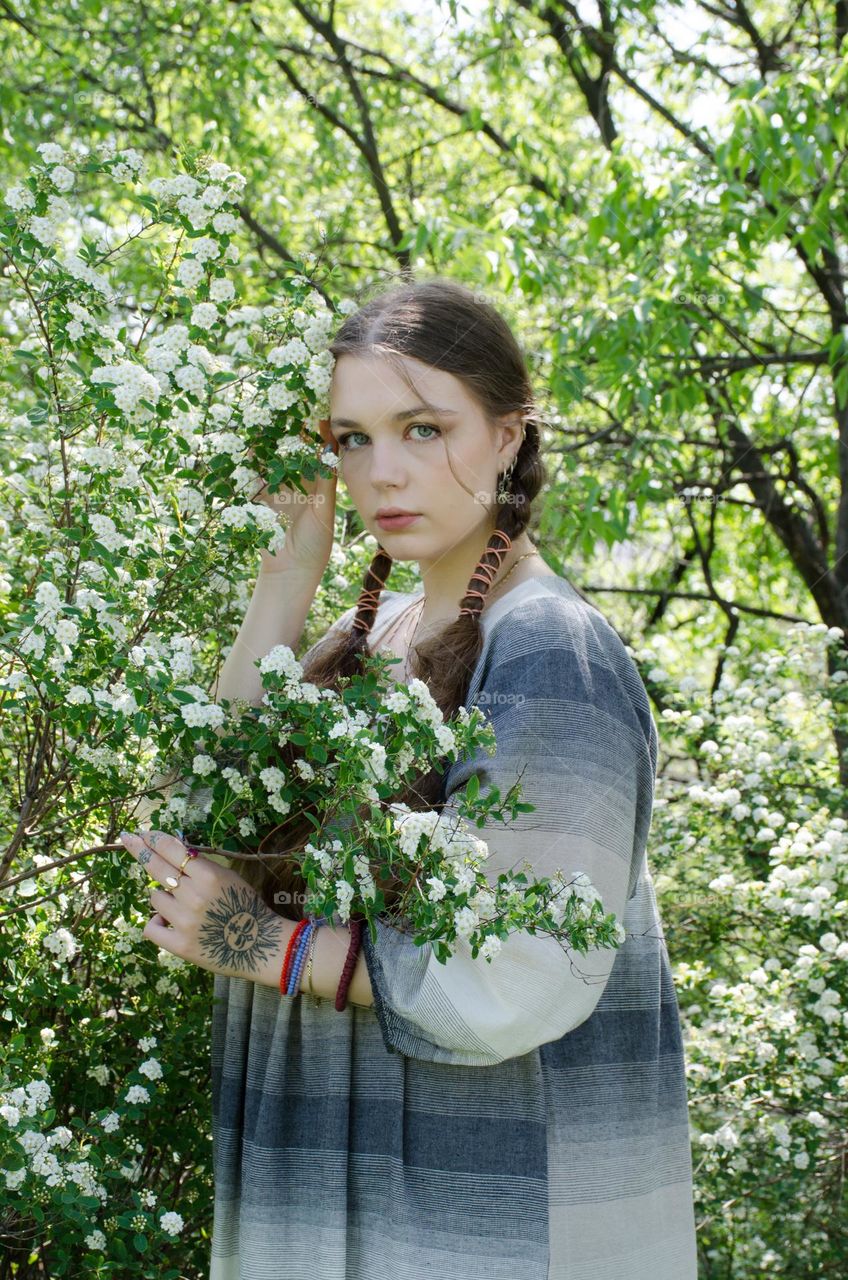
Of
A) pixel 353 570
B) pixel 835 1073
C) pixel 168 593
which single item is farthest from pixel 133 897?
pixel 835 1073

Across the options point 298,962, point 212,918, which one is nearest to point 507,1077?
point 298,962

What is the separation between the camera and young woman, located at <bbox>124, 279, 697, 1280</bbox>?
1.68m

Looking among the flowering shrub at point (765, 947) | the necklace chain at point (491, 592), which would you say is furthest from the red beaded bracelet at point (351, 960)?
the flowering shrub at point (765, 947)

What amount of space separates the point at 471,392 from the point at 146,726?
751 mm

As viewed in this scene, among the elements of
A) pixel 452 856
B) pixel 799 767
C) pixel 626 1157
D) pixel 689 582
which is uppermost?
pixel 689 582

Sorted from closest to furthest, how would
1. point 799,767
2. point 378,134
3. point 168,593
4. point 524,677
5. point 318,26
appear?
1. point 524,677
2. point 168,593
3. point 799,767
4. point 318,26
5. point 378,134

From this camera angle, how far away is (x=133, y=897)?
1.99 meters

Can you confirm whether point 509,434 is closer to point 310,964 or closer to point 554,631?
point 554,631

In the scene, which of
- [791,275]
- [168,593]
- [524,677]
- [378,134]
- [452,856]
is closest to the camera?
[452,856]

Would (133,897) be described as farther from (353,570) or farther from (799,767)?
(799,767)

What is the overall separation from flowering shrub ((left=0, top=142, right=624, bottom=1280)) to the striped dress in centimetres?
8

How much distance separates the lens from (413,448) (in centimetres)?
198

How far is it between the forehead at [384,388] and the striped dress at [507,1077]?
1.03 ft

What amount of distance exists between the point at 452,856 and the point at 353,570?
5.11 feet
